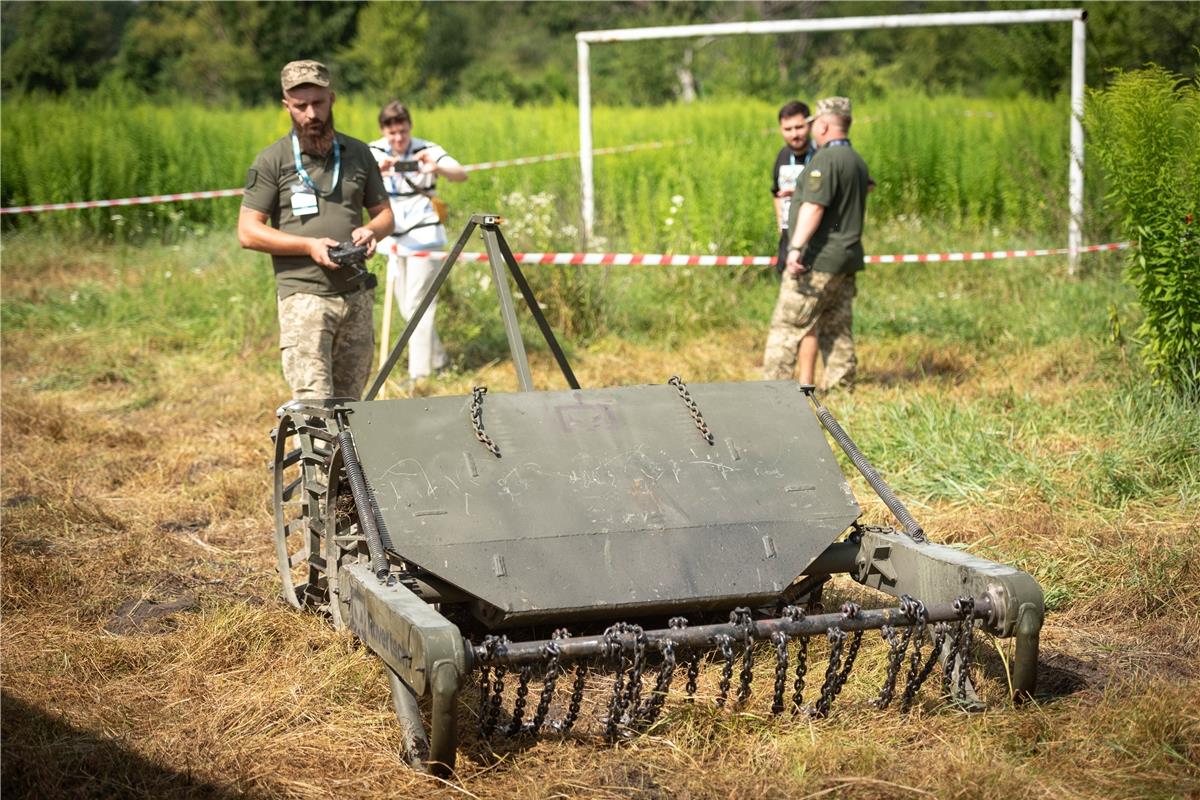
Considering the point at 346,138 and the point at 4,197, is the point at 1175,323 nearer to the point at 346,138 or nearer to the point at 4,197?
the point at 346,138

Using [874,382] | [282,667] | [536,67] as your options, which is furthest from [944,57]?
[282,667]

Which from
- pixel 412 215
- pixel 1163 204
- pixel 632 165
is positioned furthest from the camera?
pixel 632 165

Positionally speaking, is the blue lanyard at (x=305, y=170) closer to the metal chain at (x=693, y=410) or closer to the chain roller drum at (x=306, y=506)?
the chain roller drum at (x=306, y=506)

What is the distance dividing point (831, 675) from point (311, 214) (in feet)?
11.7

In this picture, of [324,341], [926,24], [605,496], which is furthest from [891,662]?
[926,24]

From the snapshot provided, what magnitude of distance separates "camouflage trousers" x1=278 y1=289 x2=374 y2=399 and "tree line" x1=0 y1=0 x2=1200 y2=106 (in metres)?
23.7

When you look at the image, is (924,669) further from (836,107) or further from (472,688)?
(836,107)

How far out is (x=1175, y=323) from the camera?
23.9 feet

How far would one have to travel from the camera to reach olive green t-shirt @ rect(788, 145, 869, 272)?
860 centimetres

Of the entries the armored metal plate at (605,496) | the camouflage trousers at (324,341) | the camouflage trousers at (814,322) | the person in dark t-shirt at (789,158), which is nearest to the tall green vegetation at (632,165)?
the person in dark t-shirt at (789,158)

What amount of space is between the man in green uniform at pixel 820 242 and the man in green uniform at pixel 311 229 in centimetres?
305

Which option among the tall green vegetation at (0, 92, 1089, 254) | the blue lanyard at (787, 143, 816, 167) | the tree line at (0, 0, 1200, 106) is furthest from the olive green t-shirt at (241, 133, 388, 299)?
the tree line at (0, 0, 1200, 106)

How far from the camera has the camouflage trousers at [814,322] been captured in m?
8.79

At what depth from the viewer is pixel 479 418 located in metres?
4.76
